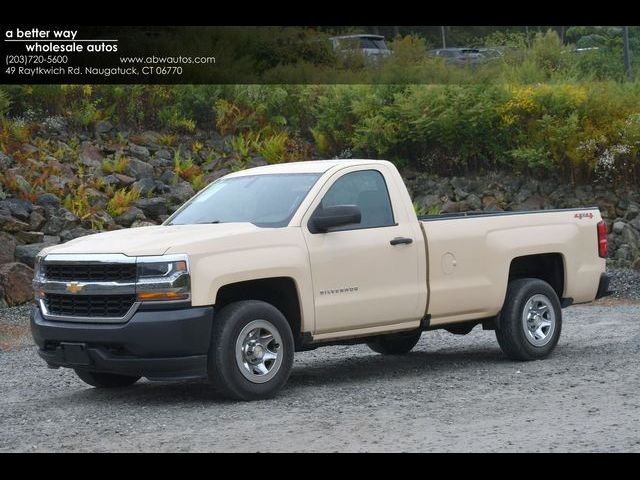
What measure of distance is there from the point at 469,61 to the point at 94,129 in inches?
343

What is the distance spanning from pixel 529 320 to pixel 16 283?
8059 millimetres

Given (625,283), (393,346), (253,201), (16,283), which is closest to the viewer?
(253,201)

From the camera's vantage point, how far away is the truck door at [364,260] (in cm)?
960

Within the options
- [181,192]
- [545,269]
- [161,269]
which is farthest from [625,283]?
[161,269]


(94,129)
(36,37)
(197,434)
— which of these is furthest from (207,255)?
(94,129)

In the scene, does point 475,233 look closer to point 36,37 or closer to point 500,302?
point 500,302

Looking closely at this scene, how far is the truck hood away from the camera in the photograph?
8.83 m

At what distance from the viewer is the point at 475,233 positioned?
1077 centimetres

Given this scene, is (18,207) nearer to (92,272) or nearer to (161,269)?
(92,272)

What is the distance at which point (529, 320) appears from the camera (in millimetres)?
11273

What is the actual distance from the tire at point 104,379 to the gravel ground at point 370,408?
9 cm

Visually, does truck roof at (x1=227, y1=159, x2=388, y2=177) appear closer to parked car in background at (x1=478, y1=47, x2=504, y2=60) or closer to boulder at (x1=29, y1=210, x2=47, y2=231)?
boulder at (x1=29, y1=210, x2=47, y2=231)

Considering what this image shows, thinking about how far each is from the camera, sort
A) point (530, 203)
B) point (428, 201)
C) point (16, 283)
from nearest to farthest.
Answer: point (16, 283), point (428, 201), point (530, 203)

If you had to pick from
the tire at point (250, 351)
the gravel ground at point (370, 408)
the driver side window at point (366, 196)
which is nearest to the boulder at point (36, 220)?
the gravel ground at point (370, 408)
